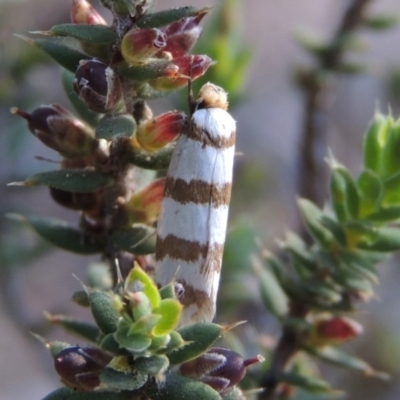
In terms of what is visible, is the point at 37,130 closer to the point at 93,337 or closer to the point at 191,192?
the point at 191,192

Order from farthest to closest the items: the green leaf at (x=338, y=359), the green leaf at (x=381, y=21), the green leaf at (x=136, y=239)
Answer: the green leaf at (x=381, y=21), the green leaf at (x=338, y=359), the green leaf at (x=136, y=239)

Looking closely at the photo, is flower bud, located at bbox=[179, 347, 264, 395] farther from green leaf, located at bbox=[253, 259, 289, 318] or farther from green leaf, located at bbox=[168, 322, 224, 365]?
green leaf, located at bbox=[253, 259, 289, 318]

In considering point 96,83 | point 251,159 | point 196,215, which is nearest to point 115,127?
point 96,83

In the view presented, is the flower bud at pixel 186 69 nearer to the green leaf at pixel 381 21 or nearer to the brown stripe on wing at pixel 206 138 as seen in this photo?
the brown stripe on wing at pixel 206 138

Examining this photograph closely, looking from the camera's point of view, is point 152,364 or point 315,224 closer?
point 152,364

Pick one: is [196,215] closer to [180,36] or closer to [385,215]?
[180,36]

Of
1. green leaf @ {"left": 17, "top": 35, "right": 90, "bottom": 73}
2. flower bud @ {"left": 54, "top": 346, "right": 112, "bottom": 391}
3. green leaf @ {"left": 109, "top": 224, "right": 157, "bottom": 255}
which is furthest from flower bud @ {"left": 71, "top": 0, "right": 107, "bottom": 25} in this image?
flower bud @ {"left": 54, "top": 346, "right": 112, "bottom": 391}

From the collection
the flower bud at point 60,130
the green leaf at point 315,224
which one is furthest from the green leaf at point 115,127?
the green leaf at point 315,224
